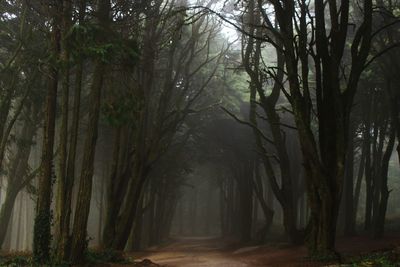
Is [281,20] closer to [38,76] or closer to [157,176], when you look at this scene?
[38,76]

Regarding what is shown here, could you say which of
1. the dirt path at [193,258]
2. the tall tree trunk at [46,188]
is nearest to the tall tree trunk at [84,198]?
the tall tree trunk at [46,188]

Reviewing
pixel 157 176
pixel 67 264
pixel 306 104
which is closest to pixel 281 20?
pixel 306 104

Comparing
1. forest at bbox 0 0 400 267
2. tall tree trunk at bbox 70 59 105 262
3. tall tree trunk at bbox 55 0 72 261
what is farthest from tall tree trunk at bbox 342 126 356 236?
tall tree trunk at bbox 55 0 72 261

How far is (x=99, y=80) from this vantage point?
41.9 ft

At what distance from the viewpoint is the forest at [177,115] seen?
1134cm

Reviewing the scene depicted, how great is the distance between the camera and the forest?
11.3 m

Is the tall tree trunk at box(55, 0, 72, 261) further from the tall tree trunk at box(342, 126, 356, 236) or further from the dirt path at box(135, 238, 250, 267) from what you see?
the tall tree trunk at box(342, 126, 356, 236)

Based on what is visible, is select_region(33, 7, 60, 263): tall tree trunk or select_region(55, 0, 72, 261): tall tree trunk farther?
select_region(33, 7, 60, 263): tall tree trunk

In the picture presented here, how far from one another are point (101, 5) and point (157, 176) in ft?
52.9

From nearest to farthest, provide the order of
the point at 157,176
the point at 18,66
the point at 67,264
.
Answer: the point at 67,264, the point at 18,66, the point at 157,176

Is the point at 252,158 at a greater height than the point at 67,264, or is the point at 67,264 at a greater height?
the point at 252,158

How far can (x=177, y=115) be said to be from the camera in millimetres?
20469

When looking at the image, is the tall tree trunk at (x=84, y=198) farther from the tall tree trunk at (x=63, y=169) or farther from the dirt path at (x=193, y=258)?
the dirt path at (x=193, y=258)

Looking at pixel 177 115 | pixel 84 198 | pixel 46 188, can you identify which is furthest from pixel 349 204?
pixel 46 188
